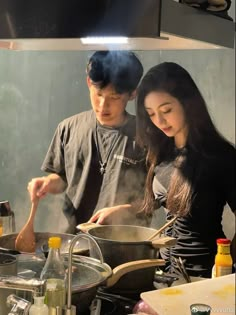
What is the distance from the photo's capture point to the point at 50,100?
181 cm

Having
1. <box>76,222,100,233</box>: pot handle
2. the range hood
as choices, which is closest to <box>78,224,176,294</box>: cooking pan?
<box>76,222,100,233</box>: pot handle

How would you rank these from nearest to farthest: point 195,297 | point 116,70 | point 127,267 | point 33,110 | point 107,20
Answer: point 107,20 → point 195,297 → point 127,267 → point 116,70 → point 33,110

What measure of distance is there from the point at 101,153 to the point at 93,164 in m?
0.05

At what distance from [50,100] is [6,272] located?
646mm

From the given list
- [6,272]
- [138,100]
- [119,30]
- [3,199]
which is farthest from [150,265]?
[119,30]

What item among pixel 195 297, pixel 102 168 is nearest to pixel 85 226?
pixel 102 168

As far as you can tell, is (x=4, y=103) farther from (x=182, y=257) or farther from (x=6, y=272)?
(x=182, y=257)

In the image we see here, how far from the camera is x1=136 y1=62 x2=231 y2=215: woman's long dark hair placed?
1588mm

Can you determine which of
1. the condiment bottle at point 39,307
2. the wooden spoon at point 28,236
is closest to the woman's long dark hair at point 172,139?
the wooden spoon at point 28,236

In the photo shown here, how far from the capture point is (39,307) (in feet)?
4.06

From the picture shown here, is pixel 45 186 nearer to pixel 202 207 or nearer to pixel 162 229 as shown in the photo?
pixel 162 229

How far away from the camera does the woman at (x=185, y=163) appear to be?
5.20 feet

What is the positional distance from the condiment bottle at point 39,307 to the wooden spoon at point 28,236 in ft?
1.67

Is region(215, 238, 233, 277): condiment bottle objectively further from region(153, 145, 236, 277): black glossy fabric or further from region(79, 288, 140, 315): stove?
region(79, 288, 140, 315): stove
